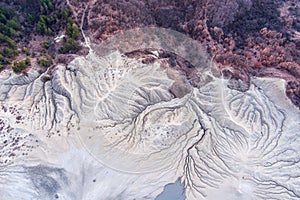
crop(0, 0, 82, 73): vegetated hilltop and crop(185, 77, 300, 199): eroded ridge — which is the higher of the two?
crop(0, 0, 82, 73): vegetated hilltop

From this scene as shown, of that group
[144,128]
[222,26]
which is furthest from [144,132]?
[222,26]

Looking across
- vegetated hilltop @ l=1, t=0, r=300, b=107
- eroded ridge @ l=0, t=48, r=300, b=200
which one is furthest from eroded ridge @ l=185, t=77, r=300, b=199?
vegetated hilltop @ l=1, t=0, r=300, b=107

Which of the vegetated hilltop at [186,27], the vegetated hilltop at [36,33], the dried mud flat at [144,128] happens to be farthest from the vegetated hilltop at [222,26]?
the vegetated hilltop at [36,33]

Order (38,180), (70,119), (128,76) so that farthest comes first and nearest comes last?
(128,76)
(70,119)
(38,180)

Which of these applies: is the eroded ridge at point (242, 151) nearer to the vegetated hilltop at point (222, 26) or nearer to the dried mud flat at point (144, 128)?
the dried mud flat at point (144, 128)

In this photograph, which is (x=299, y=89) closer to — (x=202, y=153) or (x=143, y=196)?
(x=202, y=153)

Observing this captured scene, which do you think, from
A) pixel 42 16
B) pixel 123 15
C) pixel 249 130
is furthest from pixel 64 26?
pixel 249 130

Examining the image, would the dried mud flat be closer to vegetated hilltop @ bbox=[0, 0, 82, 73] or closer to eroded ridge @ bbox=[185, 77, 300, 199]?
eroded ridge @ bbox=[185, 77, 300, 199]
